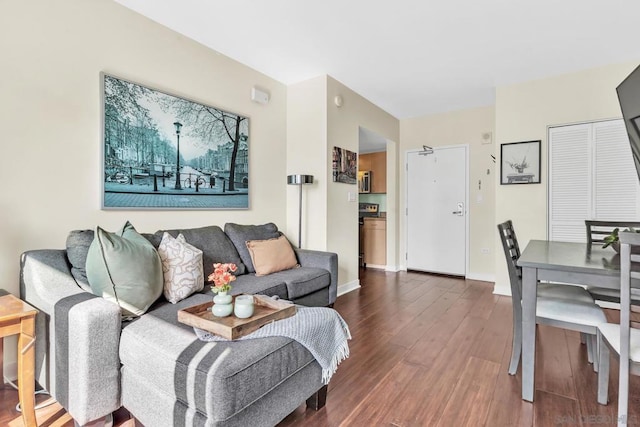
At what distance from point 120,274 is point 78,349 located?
0.39 metres

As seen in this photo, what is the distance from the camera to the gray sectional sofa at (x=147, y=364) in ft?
3.78

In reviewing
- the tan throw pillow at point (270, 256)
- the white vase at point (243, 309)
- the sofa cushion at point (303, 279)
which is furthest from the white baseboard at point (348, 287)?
the white vase at point (243, 309)

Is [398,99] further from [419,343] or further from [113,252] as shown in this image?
[113,252]

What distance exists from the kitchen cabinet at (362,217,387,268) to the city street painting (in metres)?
2.66

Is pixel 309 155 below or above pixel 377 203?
above

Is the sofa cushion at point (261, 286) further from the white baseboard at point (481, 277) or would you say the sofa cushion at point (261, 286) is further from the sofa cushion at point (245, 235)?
the white baseboard at point (481, 277)

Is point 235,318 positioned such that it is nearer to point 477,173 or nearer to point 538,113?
point 538,113

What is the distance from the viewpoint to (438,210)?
4754 millimetres

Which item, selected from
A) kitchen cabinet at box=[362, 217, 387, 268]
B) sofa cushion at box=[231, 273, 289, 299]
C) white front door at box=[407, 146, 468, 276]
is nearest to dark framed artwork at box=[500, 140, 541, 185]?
white front door at box=[407, 146, 468, 276]

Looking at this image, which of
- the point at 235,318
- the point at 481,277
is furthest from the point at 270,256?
the point at 481,277

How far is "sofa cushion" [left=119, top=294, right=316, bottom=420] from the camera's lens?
1112mm

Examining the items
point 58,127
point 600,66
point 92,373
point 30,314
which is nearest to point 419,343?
point 92,373

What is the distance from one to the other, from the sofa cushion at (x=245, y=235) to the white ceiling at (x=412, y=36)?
1.65m

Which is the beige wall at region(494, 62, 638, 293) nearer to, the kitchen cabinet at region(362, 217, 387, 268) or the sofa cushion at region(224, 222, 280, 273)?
the kitchen cabinet at region(362, 217, 387, 268)
